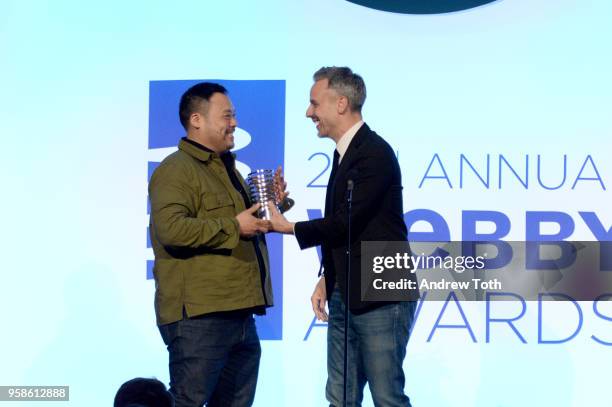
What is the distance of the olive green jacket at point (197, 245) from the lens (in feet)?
12.0

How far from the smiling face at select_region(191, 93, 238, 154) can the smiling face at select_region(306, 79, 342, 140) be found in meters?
0.34

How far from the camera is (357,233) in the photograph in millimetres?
3729

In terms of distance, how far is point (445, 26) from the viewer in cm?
511

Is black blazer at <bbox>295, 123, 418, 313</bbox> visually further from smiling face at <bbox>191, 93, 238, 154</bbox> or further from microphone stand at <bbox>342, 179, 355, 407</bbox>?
smiling face at <bbox>191, 93, 238, 154</bbox>

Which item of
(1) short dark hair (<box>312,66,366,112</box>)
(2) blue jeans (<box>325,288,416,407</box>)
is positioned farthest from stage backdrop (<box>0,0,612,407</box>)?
(2) blue jeans (<box>325,288,416,407</box>)

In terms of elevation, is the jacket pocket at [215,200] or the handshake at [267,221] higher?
the jacket pocket at [215,200]

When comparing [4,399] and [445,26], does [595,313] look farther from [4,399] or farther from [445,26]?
[4,399]

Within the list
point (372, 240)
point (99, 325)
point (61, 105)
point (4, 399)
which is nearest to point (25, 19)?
point (61, 105)

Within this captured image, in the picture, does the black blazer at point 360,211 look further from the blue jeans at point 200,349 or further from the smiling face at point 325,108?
the blue jeans at point 200,349

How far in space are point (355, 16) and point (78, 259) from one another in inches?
75.3

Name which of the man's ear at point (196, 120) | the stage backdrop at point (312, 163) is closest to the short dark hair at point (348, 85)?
the man's ear at point (196, 120)

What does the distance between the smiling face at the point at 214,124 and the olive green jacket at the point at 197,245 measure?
6 cm

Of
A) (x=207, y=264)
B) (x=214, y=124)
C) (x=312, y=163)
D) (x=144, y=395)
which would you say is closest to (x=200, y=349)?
(x=207, y=264)

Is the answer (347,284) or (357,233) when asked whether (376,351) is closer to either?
(347,284)
